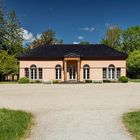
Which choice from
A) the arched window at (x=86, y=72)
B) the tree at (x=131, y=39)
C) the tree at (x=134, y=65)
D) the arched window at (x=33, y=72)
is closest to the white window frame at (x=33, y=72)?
the arched window at (x=33, y=72)

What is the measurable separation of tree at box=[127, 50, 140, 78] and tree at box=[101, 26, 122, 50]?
12.7 metres

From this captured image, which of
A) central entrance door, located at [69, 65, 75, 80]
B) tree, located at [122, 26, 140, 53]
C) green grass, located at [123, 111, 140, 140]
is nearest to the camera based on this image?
green grass, located at [123, 111, 140, 140]

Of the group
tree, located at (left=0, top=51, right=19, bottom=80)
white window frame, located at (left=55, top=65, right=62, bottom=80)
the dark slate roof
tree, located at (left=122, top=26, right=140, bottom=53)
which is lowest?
white window frame, located at (left=55, top=65, right=62, bottom=80)

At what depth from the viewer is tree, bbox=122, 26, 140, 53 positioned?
260 ft

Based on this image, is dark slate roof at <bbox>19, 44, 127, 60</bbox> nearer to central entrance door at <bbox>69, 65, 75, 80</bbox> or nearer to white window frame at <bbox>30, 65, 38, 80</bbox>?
white window frame at <bbox>30, 65, 38, 80</bbox>

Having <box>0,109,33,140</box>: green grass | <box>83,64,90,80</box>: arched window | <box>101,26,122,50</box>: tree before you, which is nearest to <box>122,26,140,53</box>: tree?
<box>101,26,122,50</box>: tree

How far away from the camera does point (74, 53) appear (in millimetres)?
54562

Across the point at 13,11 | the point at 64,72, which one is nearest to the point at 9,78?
the point at 13,11

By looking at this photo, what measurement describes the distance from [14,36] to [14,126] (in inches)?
2517

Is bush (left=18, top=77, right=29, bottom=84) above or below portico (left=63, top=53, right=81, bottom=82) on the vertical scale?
below

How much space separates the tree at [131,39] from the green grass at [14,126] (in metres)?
68.4

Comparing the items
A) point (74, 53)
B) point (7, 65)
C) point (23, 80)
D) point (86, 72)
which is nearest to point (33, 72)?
point (23, 80)

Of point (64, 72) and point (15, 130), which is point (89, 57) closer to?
point (64, 72)

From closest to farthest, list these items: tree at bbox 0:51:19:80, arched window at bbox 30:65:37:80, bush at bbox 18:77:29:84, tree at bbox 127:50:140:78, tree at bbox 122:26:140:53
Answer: bush at bbox 18:77:29:84 → arched window at bbox 30:65:37:80 → tree at bbox 0:51:19:80 → tree at bbox 127:50:140:78 → tree at bbox 122:26:140:53
